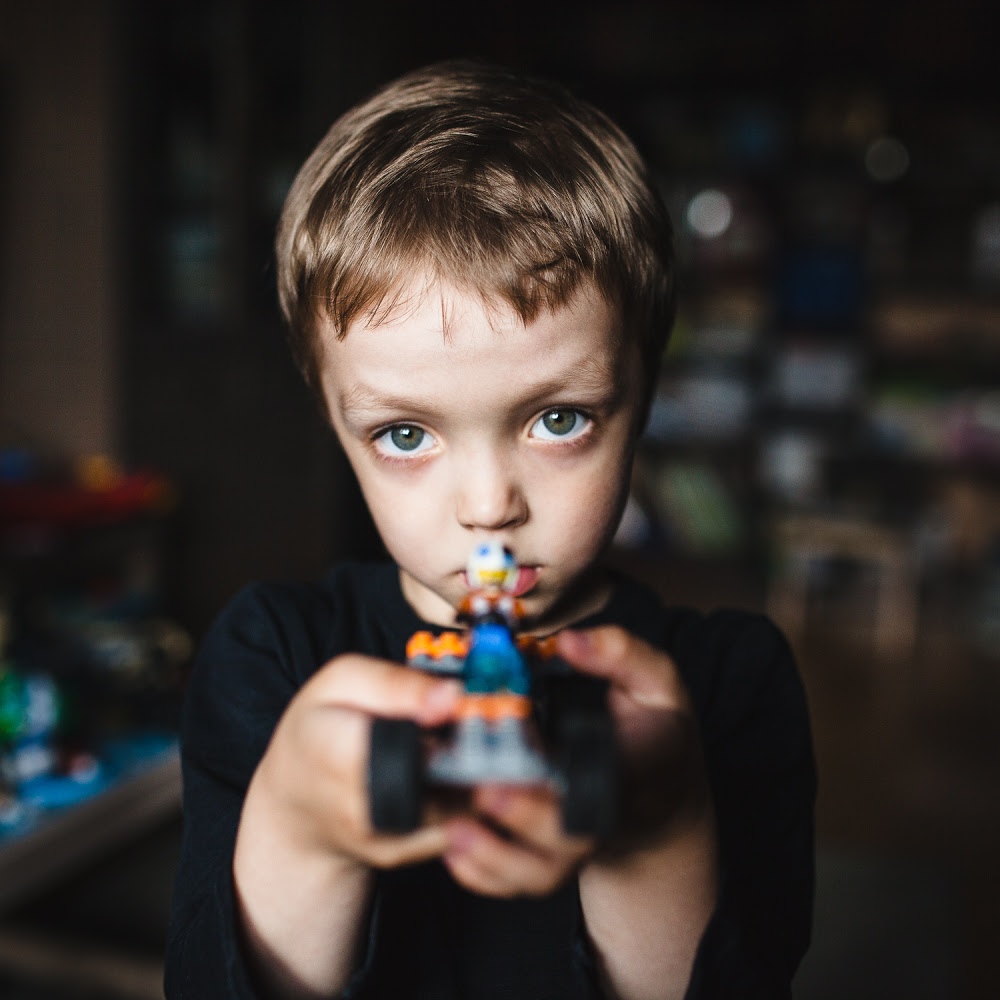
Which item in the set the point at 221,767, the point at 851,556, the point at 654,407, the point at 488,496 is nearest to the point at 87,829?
the point at 221,767

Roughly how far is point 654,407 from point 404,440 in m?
2.42

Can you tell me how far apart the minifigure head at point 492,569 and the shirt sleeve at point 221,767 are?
7.8 inches

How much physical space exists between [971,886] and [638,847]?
1901 millimetres

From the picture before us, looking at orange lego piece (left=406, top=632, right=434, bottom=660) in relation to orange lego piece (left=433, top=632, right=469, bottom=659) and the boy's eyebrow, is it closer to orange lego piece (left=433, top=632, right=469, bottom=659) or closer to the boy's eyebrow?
orange lego piece (left=433, top=632, right=469, bottom=659)

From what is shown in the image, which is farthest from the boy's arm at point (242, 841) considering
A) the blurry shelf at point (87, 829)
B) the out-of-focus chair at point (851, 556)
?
the out-of-focus chair at point (851, 556)

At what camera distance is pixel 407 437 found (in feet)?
1.79

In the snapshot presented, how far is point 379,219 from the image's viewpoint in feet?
1.78

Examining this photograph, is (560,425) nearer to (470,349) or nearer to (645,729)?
(470,349)

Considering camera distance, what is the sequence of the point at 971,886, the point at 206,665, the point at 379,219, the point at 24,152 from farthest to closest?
the point at 24,152
the point at 971,886
the point at 206,665
the point at 379,219

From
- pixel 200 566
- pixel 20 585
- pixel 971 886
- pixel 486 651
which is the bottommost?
pixel 971 886

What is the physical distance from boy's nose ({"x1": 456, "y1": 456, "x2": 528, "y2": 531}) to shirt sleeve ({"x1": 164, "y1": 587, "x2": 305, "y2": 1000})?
7.8 inches

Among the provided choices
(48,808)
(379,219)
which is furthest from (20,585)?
(379,219)

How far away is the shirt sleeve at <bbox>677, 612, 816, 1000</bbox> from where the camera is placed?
60 cm

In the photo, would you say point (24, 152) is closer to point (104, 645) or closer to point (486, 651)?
point (104, 645)
